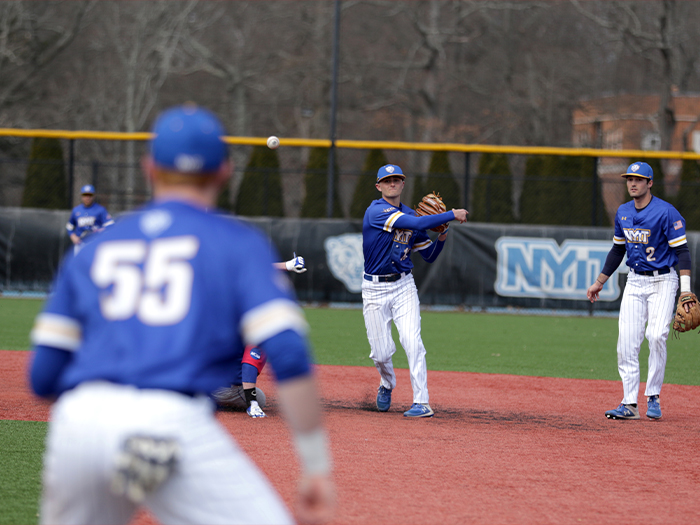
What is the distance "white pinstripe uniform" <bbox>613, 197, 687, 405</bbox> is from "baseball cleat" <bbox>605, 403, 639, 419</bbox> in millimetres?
51

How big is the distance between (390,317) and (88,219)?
9.90 meters

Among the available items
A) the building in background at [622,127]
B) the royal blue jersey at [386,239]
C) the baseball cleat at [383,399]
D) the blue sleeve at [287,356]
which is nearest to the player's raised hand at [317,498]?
the blue sleeve at [287,356]

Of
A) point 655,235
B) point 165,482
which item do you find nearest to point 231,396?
point 655,235

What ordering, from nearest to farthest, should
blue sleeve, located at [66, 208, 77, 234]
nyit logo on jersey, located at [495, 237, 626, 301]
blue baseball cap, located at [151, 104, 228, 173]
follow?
blue baseball cap, located at [151, 104, 228, 173] → blue sleeve, located at [66, 208, 77, 234] → nyit logo on jersey, located at [495, 237, 626, 301]

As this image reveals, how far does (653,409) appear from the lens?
22.6ft

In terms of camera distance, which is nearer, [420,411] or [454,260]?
[420,411]

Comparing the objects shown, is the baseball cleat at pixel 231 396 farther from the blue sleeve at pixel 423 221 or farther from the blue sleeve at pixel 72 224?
the blue sleeve at pixel 72 224

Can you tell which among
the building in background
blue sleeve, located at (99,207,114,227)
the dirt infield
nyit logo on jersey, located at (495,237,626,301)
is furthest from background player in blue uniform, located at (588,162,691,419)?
the building in background

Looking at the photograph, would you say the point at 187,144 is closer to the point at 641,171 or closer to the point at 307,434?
the point at 307,434

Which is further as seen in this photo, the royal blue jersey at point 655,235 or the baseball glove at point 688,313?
the baseball glove at point 688,313

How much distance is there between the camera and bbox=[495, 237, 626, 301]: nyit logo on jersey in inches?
620

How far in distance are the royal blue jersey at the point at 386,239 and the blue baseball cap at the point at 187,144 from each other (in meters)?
4.47

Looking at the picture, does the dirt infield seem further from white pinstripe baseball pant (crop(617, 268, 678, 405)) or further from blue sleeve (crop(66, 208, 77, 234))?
blue sleeve (crop(66, 208, 77, 234))

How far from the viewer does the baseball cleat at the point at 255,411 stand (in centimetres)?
641
